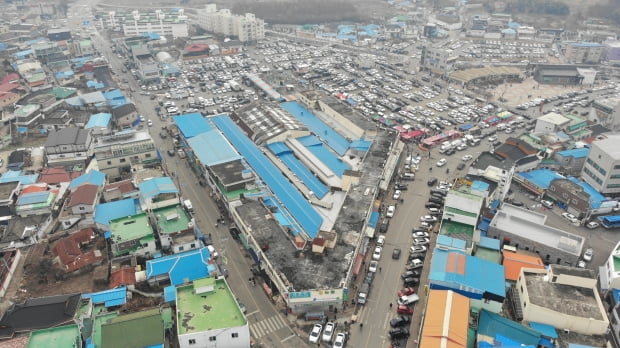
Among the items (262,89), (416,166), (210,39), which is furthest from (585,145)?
(210,39)

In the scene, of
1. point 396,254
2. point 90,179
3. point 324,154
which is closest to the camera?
point 396,254

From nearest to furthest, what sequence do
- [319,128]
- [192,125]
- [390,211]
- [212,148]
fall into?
1. [390,211]
2. [212,148]
3. [192,125]
4. [319,128]

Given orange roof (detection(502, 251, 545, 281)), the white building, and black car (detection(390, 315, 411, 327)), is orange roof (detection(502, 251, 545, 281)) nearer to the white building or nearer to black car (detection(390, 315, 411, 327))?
the white building

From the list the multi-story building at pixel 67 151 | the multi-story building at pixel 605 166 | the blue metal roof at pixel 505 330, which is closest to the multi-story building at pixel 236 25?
the multi-story building at pixel 67 151

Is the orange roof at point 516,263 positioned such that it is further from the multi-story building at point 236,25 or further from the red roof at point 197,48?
the multi-story building at point 236,25

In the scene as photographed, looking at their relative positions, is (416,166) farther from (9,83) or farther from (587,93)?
(9,83)

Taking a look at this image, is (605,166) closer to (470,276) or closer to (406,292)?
(470,276)

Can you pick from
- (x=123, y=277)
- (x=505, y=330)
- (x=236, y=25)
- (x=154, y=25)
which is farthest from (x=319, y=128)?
(x=154, y=25)

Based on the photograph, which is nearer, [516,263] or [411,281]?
[411,281]
